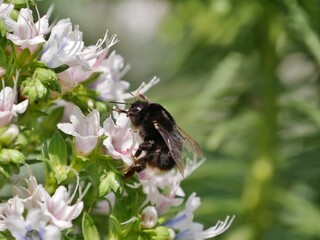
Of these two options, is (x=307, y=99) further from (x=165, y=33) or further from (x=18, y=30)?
(x=18, y=30)

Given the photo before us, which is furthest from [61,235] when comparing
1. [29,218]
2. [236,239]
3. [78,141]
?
[236,239]

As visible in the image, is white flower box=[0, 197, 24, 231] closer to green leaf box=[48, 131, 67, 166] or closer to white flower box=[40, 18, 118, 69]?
green leaf box=[48, 131, 67, 166]

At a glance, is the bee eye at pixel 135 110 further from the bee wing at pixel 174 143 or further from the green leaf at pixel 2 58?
the green leaf at pixel 2 58

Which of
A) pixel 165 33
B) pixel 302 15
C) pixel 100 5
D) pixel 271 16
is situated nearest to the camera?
pixel 302 15

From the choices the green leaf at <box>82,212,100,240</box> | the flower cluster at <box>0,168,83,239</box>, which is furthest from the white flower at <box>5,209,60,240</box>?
the green leaf at <box>82,212,100,240</box>

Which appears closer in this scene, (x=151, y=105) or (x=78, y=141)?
(x=78, y=141)

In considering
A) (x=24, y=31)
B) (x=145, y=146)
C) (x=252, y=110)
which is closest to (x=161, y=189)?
(x=145, y=146)

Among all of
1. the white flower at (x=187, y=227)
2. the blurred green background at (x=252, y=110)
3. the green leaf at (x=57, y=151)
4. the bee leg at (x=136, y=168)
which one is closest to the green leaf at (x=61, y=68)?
the green leaf at (x=57, y=151)
